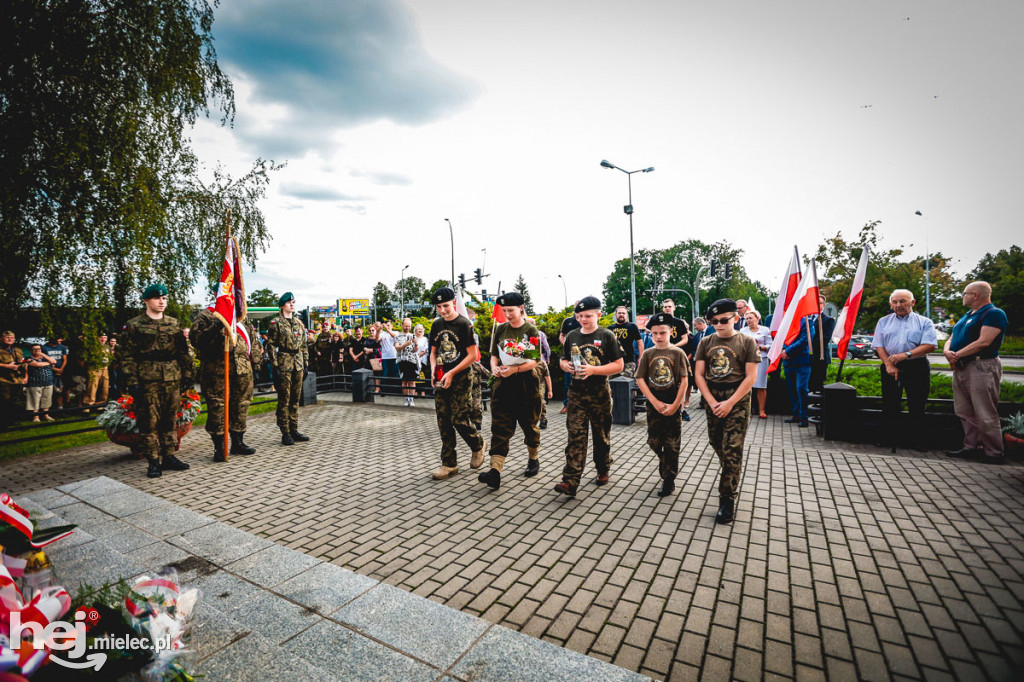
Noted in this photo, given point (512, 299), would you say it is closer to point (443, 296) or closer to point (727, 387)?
point (443, 296)

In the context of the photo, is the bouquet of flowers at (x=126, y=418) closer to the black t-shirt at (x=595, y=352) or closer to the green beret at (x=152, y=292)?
the green beret at (x=152, y=292)

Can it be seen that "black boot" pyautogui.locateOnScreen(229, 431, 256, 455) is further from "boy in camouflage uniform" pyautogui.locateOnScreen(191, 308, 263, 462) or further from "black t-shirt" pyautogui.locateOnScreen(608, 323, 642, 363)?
"black t-shirt" pyautogui.locateOnScreen(608, 323, 642, 363)

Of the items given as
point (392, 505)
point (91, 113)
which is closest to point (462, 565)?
point (392, 505)

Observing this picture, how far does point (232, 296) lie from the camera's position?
6.88 metres

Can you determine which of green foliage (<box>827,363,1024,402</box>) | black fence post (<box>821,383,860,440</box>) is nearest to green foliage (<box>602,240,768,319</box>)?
green foliage (<box>827,363,1024,402</box>)

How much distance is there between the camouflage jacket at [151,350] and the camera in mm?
6047

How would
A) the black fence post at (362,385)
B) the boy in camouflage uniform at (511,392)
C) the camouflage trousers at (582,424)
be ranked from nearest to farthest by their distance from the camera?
the camouflage trousers at (582,424) → the boy in camouflage uniform at (511,392) → the black fence post at (362,385)

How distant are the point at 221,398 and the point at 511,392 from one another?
434 cm

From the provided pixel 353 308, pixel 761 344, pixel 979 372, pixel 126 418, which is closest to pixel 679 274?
pixel 353 308

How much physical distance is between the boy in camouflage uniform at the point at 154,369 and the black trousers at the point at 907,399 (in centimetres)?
969

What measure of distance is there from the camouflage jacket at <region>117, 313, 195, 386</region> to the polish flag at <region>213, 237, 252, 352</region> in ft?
1.83

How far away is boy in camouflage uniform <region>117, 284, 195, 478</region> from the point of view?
20.0 feet

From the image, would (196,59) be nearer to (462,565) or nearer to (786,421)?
(462,565)

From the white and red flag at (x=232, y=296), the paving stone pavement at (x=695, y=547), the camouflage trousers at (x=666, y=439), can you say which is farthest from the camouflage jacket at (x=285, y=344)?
the camouflage trousers at (x=666, y=439)
